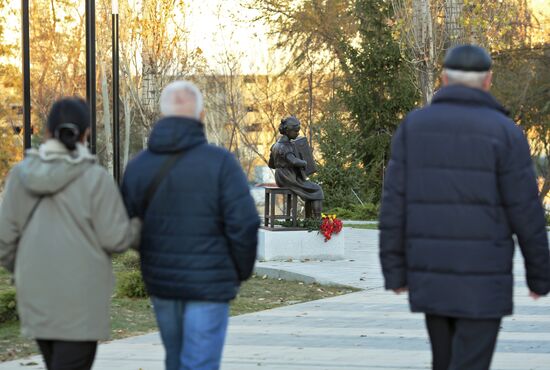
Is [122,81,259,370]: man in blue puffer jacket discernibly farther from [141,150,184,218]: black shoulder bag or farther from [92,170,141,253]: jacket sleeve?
[92,170,141,253]: jacket sleeve

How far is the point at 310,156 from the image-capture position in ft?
60.1

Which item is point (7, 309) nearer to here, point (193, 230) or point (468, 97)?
point (193, 230)

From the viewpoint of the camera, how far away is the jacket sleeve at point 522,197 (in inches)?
204

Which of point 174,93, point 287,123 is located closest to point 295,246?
point 287,123

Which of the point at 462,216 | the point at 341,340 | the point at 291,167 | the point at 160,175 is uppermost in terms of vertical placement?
the point at 160,175

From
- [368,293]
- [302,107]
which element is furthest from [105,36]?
[368,293]

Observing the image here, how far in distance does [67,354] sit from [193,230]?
74 cm

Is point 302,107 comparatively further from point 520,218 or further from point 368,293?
point 520,218

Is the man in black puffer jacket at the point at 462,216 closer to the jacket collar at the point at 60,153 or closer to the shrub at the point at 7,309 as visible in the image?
the jacket collar at the point at 60,153

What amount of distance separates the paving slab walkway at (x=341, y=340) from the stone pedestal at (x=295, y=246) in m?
4.31

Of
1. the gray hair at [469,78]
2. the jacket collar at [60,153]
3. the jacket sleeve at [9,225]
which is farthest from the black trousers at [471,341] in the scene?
the jacket sleeve at [9,225]

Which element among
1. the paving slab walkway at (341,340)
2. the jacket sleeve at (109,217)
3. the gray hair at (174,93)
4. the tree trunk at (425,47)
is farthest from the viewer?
the tree trunk at (425,47)

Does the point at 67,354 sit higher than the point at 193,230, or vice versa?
the point at 193,230

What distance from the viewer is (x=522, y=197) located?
5180 millimetres
